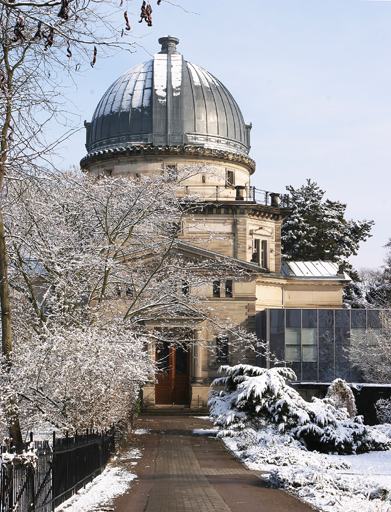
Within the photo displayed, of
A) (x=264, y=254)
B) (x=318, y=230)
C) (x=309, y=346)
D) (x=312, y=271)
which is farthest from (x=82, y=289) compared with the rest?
(x=318, y=230)

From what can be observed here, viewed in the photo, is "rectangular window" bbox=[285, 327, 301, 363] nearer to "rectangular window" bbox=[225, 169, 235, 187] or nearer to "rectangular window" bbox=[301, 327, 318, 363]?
"rectangular window" bbox=[301, 327, 318, 363]

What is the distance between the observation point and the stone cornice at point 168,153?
156 feet

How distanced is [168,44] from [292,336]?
841 inches

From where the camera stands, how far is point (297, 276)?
5003 centimetres

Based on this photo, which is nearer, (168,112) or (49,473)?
(49,473)

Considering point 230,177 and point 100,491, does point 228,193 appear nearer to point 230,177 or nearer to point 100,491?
point 230,177

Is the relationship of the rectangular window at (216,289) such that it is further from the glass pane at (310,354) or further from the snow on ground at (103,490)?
the snow on ground at (103,490)

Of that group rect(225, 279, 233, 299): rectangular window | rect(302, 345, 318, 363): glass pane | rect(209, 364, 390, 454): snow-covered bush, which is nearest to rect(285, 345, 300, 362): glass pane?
rect(302, 345, 318, 363): glass pane

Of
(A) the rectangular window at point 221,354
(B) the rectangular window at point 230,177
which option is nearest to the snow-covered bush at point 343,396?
(A) the rectangular window at point 221,354

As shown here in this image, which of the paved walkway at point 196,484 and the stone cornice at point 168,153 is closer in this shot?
the paved walkway at point 196,484

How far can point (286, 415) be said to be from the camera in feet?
84.5

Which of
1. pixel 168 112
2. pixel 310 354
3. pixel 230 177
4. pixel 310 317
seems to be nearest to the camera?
pixel 310 354

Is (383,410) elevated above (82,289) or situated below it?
below

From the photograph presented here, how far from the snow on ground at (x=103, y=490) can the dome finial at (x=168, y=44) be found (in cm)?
3748
